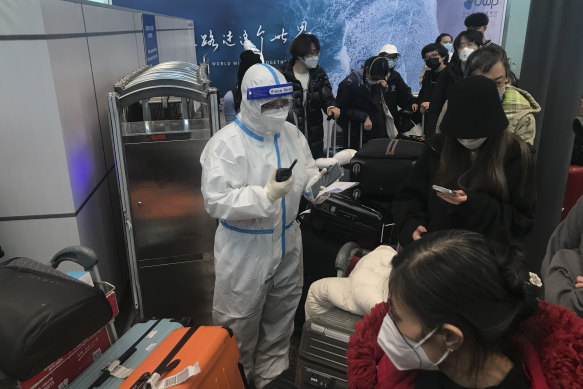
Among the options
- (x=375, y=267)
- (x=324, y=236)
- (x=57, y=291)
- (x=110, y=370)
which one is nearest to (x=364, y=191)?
(x=324, y=236)

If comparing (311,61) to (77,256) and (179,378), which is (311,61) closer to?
(77,256)

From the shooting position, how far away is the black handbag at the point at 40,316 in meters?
1.19

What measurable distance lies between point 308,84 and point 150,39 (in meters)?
2.54

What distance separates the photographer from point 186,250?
2.99 metres

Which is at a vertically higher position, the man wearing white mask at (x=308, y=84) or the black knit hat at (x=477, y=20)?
the black knit hat at (x=477, y=20)

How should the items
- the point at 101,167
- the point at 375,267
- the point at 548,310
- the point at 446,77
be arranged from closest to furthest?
the point at 548,310 < the point at 375,267 < the point at 101,167 < the point at 446,77

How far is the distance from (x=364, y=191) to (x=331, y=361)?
1.36 m

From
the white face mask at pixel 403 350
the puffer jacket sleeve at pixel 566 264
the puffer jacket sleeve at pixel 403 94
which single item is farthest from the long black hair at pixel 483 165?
the puffer jacket sleeve at pixel 403 94

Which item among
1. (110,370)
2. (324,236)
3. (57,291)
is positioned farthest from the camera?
(324,236)

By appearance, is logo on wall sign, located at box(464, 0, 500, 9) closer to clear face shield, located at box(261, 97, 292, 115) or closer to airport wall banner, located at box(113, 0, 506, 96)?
airport wall banner, located at box(113, 0, 506, 96)

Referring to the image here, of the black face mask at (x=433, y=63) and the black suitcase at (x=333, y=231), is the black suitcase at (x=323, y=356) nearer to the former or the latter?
the black suitcase at (x=333, y=231)

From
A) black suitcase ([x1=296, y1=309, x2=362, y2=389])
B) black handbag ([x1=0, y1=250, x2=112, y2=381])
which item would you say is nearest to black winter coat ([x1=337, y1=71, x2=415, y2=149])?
black suitcase ([x1=296, y1=309, x2=362, y2=389])

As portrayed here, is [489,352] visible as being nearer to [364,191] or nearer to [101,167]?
[364,191]

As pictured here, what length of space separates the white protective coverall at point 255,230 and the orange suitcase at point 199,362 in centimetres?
42
